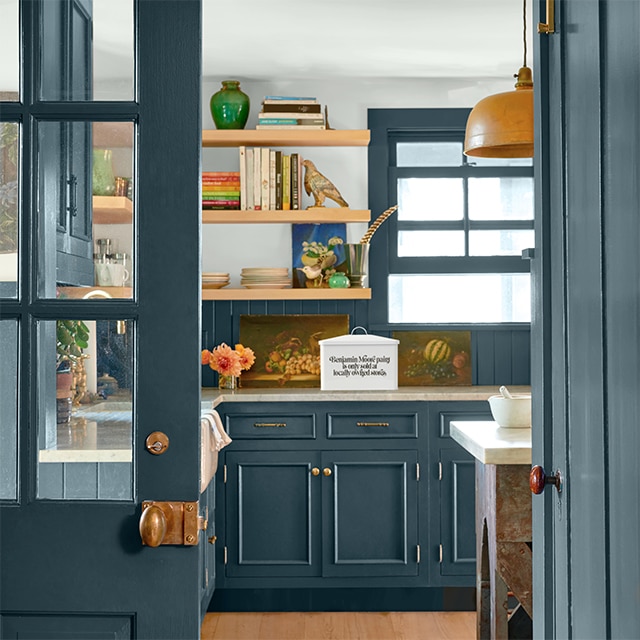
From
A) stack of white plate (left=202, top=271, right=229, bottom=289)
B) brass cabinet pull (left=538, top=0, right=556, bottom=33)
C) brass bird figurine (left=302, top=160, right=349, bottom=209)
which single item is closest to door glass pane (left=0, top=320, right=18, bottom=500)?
brass cabinet pull (left=538, top=0, right=556, bottom=33)

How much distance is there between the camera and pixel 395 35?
12.9 ft

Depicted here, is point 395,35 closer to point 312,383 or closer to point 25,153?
point 312,383

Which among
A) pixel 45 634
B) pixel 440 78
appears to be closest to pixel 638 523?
pixel 45 634

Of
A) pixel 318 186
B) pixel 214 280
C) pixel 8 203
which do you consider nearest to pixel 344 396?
pixel 214 280

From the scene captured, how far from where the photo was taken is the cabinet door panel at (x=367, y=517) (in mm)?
4090

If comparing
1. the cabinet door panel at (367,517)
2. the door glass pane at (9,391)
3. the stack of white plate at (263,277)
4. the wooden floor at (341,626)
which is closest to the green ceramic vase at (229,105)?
the stack of white plate at (263,277)

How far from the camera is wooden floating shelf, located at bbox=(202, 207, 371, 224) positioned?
173 inches

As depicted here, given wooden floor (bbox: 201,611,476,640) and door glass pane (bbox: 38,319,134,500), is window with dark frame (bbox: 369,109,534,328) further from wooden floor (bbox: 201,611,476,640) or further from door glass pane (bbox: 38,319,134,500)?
door glass pane (bbox: 38,319,134,500)

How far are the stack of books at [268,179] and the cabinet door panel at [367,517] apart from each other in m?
1.31

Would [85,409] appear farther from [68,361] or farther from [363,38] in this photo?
[363,38]

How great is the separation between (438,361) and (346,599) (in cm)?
132

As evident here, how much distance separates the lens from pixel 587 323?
1535 mm

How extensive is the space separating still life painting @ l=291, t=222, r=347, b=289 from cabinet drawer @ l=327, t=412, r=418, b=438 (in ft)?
2.60

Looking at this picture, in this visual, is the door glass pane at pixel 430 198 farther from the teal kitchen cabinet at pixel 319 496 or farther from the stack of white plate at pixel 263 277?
the teal kitchen cabinet at pixel 319 496
